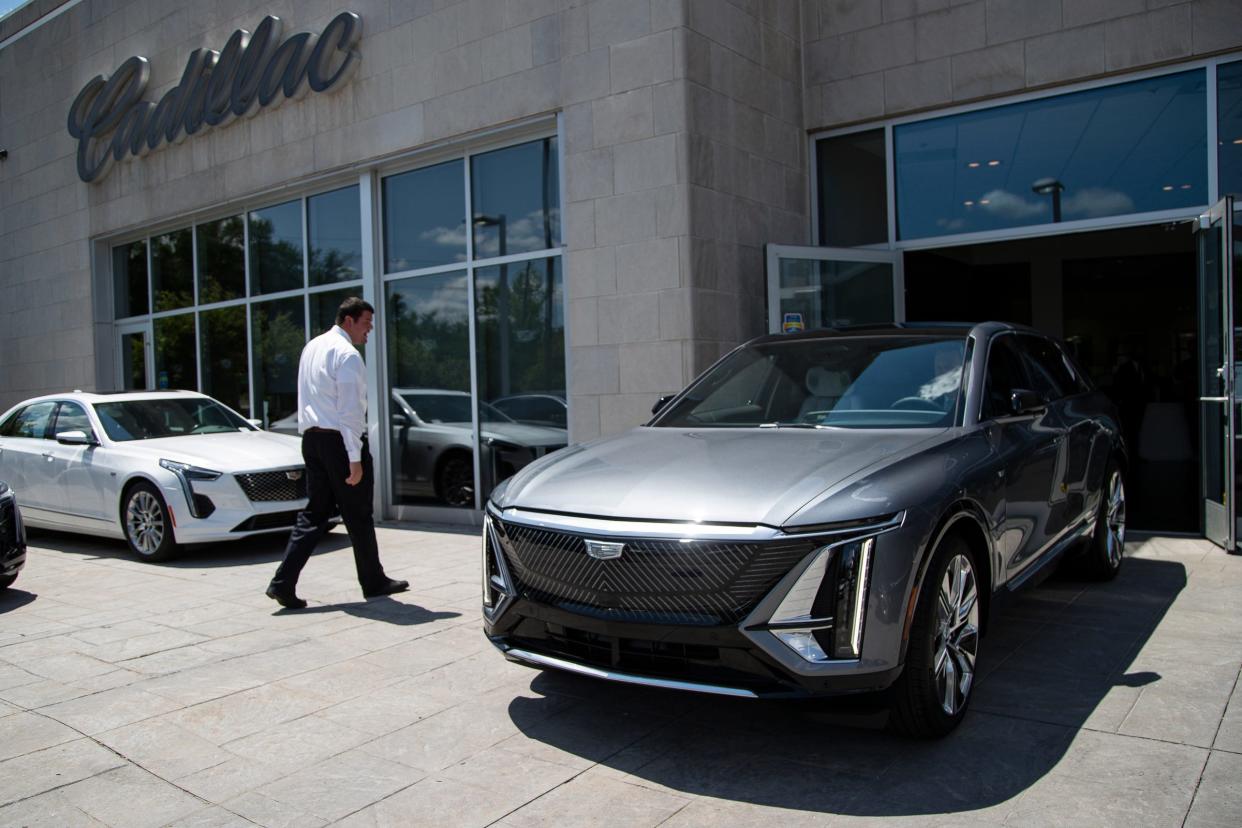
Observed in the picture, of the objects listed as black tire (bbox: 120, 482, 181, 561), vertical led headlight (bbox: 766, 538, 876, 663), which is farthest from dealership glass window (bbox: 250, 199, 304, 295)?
vertical led headlight (bbox: 766, 538, 876, 663)

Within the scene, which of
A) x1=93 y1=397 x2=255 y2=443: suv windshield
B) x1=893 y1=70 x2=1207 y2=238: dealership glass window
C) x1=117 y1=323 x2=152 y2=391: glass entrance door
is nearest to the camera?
x1=893 y1=70 x2=1207 y2=238: dealership glass window

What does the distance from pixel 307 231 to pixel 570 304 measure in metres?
4.47

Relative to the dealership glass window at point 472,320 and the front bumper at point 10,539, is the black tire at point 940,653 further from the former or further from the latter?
the front bumper at point 10,539

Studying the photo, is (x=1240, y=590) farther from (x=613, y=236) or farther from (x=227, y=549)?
(x=227, y=549)

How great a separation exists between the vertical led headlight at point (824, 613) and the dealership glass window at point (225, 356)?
35.5 feet

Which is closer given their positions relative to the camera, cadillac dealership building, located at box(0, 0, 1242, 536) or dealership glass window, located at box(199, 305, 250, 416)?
cadillac dealership building, located at box(0, 0, 1242, 536)

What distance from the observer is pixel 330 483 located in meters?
6.17

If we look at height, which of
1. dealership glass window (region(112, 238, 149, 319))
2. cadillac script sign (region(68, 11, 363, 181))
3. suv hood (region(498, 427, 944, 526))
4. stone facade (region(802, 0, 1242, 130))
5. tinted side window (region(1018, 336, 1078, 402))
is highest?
cadillac script sign (region(68, 11, 363, 181))

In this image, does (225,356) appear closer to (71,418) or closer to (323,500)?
(71,418)

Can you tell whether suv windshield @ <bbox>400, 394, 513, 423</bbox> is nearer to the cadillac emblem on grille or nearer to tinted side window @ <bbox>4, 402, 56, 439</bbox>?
tinted side window @ <bbox>4, 402, 56, 439</bbox>

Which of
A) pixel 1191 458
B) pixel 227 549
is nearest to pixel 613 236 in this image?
pixel 227 549

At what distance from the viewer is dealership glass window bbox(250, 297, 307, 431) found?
466 inches

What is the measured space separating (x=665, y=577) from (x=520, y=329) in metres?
6.39

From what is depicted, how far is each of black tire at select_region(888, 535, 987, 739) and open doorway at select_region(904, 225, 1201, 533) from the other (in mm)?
6335
